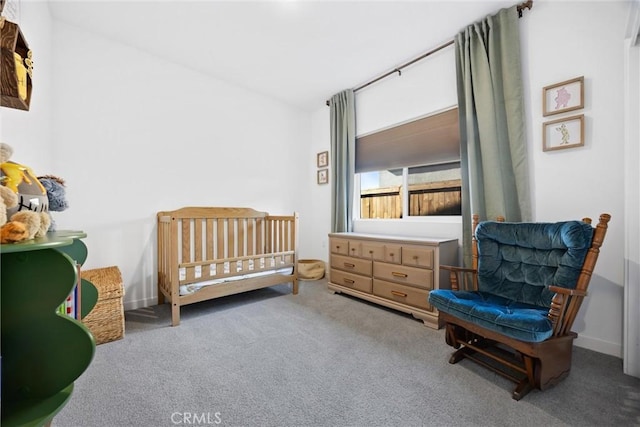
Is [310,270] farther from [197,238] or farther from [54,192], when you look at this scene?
[54,192]

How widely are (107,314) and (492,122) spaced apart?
3365mm

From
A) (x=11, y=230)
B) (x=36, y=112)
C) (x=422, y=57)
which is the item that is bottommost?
(x=11, y=230)

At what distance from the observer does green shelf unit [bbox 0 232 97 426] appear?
2.00ft

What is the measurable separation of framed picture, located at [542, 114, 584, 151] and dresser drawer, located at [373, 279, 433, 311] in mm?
1487

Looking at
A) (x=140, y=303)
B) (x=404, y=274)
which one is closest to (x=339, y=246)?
(x=404, y=274)

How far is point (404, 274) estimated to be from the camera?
2.43 metres

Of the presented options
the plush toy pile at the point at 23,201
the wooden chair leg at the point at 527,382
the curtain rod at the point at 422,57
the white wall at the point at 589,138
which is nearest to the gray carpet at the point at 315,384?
the wooden chair leg at the point at 527,382

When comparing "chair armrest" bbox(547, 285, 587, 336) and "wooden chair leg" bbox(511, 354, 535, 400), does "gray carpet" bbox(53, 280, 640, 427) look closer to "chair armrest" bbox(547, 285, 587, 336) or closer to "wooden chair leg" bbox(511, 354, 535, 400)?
"wooden chair leg" bbox(511, 354, 535, 400)

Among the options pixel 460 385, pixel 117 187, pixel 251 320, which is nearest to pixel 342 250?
pixel 251 320

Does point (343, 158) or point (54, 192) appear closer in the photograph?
point (54, 192)

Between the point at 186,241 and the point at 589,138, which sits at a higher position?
the point at 589,138

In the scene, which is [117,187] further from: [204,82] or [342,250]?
[342,250]

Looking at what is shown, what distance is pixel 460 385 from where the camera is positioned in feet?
4.81

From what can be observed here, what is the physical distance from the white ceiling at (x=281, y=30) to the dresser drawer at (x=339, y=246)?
2008mm
